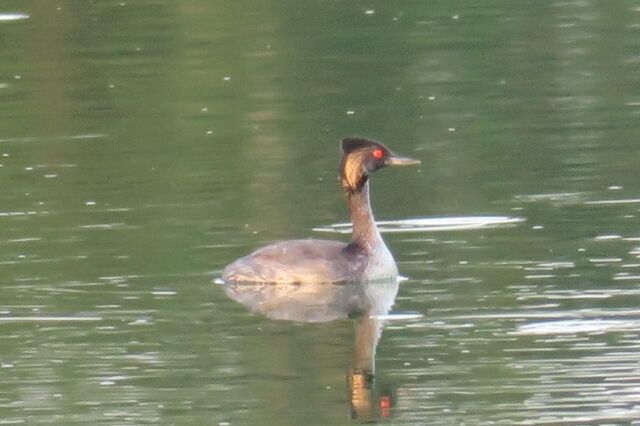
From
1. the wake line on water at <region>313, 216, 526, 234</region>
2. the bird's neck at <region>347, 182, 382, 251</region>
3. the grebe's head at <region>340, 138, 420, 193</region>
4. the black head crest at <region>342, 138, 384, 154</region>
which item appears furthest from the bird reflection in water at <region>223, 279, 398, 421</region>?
the wake line on water at <region>313, 216, 526, 234</region>

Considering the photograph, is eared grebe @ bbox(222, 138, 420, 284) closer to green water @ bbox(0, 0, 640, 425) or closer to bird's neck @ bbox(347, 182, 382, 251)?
bird's neck @ bbox(347, 182, 382, 251)

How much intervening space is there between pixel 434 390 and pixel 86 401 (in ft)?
6.62

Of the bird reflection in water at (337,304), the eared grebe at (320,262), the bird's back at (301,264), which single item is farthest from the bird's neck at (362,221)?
the bird reflection in water at (337,304)

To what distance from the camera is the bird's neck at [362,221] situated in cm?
1580

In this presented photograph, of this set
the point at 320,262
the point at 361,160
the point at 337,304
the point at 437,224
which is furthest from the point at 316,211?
the point at 337,304

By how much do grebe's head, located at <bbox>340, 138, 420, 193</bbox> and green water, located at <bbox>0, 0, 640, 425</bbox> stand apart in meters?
0.70

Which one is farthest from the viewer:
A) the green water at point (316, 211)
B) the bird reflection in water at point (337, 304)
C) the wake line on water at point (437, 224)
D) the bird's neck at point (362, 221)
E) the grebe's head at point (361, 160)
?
the wake line on water at point (437, 224)

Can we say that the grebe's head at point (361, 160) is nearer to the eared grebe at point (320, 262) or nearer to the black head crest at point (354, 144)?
the black head crest at point (354, 144)

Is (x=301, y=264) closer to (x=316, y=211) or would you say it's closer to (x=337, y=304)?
(x=337, y=304)

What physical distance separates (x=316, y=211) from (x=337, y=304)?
3161 mm

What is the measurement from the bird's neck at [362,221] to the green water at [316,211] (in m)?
0.35

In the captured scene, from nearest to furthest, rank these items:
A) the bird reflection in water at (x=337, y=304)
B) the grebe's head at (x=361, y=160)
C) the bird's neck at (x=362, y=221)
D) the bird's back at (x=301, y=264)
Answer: the bird reflection in water at (x=337, y=304), the bird's back at (x=301, y=264), the bird's neck at (x=362, y=221), the grebe's head at (x=361, y=160)

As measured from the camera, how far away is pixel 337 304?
15133mm

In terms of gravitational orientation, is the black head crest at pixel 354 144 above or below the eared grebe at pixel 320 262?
above
